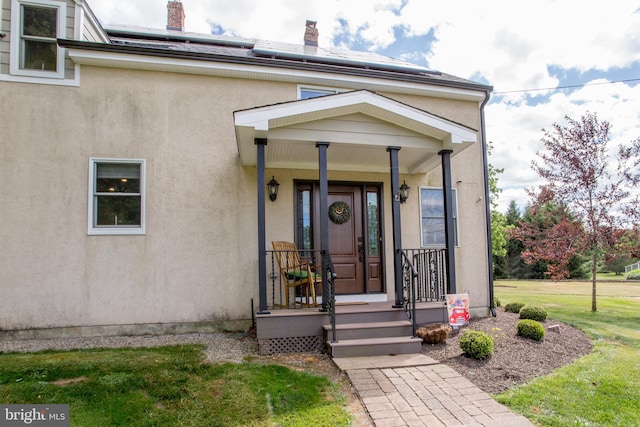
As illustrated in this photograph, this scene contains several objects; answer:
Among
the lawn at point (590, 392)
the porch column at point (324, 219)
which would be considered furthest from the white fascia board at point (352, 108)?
the lawn at point (590, 392)

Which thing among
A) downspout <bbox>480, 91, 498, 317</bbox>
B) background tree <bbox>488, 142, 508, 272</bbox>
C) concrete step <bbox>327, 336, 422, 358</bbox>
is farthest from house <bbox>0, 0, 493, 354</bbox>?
background tree <bbox>488, 142, 508, 272</bbox>

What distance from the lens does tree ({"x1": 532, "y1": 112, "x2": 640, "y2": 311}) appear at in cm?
753

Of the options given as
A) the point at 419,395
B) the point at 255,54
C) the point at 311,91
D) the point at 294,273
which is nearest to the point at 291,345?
the point at 294,273

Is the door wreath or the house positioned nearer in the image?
the house

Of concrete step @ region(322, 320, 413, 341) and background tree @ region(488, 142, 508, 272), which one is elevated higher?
background tree @ region(488, 142, 508, 272)

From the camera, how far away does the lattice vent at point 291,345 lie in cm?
442

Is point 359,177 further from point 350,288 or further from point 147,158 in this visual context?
point 147,158

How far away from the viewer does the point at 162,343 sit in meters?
4.90

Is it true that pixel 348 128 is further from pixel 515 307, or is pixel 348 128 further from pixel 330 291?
pixel 515 307

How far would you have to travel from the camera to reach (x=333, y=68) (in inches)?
243

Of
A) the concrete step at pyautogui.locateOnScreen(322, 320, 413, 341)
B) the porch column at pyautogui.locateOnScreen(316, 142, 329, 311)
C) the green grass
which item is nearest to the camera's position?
the green grass

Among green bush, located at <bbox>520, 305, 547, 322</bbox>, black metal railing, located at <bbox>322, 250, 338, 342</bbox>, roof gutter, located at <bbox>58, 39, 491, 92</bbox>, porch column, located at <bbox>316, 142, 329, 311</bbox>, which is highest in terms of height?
roof gutter, located at <bbox>58, 39, 491, 92</bbox>

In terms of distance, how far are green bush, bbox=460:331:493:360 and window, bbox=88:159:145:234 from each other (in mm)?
4891

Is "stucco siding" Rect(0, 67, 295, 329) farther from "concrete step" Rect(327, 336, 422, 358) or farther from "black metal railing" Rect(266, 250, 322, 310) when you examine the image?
"concrete step" Rect(327, 336, 422, 358)
